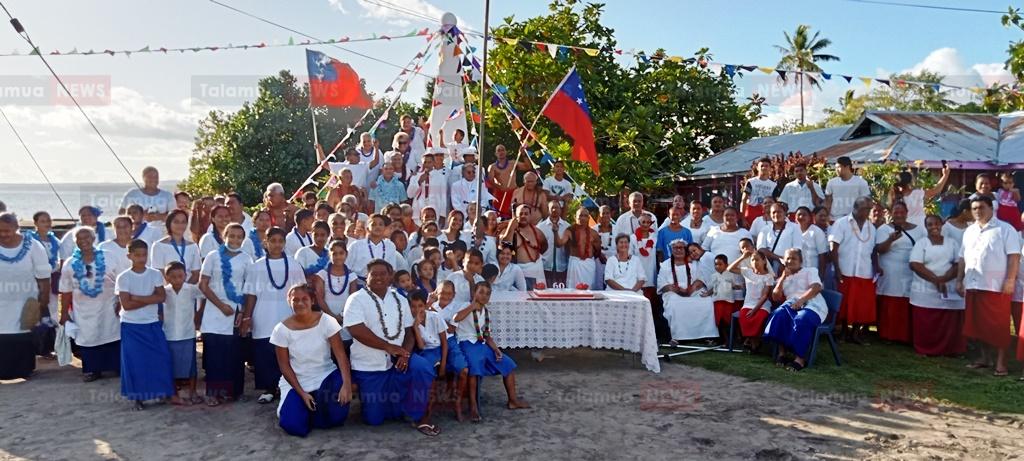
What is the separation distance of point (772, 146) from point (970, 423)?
1784 centimetres

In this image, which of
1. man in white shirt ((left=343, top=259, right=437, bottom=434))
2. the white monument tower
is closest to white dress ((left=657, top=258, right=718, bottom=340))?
man in white shirt ((left=343, top=259, right=437, bottom=434))

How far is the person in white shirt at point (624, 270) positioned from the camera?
26.6ft

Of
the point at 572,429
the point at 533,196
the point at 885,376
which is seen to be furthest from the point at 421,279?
the point at 885,376

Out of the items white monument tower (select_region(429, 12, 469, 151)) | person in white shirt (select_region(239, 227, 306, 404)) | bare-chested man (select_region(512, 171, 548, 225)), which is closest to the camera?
person in white shirt (select_region(239, 227, 306, 404))

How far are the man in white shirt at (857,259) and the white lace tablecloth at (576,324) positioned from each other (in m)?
2.93

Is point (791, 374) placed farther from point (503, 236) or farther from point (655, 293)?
point (503, 236)

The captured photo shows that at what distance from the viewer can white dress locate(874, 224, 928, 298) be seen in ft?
27.5

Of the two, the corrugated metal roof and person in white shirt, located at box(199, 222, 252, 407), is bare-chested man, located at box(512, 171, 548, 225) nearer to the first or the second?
person in white shirt, located at box(199, 222, 252, 407)

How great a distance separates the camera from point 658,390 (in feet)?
20.6

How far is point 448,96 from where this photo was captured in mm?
13078

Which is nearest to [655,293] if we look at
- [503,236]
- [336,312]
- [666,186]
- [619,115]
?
[503,236]

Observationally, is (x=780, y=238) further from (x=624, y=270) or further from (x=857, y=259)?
(x=624, y=270)

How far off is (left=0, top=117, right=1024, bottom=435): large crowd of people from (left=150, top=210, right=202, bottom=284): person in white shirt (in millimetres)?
19

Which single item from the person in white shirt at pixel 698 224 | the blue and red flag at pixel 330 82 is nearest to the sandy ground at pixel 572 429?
the person in white shirt at pixel 698 224
